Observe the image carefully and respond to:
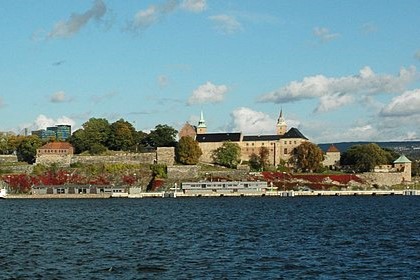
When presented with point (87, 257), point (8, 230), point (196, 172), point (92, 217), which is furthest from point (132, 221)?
point (196, 172)

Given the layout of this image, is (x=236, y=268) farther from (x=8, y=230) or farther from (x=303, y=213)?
(x=303, y=213)

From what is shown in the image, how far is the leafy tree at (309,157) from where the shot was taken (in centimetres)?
13312

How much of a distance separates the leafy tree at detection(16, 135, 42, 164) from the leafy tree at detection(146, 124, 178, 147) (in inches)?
818

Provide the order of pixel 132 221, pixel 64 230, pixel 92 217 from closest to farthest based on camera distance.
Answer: pixel 64 230, pixel 132 221, pixel 92 217

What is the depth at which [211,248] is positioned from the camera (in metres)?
39.3

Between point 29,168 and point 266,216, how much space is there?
219 ft

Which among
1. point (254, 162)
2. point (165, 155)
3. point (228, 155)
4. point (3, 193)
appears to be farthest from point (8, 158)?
point (254, 162)

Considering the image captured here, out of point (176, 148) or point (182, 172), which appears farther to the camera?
point (176, 148)

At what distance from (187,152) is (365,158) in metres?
33.3

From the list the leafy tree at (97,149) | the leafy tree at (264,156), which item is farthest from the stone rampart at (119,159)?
the leafy tree at (264,156)

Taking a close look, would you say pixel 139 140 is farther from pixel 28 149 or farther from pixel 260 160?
pixel 260 160

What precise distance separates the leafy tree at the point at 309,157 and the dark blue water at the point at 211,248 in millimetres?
70155

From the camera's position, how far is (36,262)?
1340 inches

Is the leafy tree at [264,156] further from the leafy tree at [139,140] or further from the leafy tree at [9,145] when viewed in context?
the leafy tree at [9,145]
